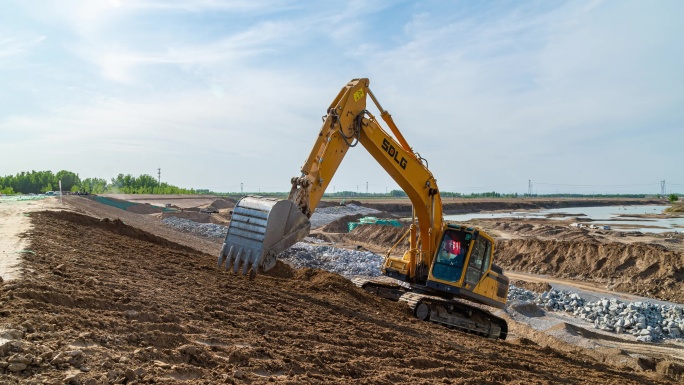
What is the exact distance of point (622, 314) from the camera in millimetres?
14359

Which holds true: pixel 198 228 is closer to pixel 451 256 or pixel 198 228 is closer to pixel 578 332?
pixel 451 256

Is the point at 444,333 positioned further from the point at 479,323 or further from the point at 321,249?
the point at 321,249

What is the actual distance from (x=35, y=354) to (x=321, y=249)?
18734mm

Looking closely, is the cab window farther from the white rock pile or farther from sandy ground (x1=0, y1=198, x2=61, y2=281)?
sandy ground (x1=0, y1=198, x2=61, y2=281)

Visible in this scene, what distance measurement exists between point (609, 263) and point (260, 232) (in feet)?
59.9

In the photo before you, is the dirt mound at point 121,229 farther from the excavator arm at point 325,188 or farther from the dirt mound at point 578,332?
the dirt mound at point 578,332

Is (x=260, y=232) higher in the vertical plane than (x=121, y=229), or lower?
higher

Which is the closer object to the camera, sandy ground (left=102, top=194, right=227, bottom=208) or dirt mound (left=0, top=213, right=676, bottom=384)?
dirt mound (left=0, top=213, right=676, bottom=384)

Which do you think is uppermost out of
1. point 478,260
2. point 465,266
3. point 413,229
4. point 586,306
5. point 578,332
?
point 413,229

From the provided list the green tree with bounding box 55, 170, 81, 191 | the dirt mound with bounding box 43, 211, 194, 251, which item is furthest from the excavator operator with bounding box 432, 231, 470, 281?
the green tree with bounding box 55, 170, 81, 191

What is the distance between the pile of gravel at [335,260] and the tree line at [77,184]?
54813 millimetres

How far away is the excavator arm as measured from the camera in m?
8.41

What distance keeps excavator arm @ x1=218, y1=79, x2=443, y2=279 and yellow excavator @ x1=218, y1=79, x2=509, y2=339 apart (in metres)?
0.02

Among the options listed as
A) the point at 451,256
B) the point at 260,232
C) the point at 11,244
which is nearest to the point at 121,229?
the point at 11,244
